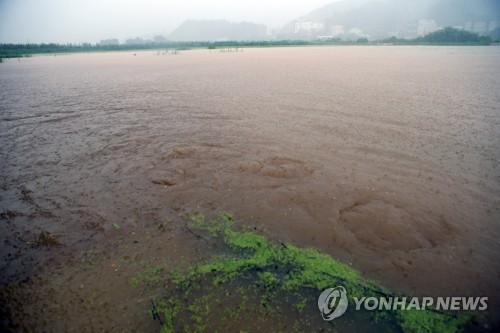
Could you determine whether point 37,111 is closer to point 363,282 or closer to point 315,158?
point 315,158

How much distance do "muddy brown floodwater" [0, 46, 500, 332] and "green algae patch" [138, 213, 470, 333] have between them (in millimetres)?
369

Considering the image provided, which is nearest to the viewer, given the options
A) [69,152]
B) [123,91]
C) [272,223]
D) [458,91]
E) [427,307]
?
[427,307]

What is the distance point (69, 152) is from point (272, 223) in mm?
8757

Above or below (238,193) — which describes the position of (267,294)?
below

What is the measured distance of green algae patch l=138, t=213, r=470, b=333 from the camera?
15.4 feet

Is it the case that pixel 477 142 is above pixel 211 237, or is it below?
above

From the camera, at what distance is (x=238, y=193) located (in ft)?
27.2

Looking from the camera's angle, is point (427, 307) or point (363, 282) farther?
point (363, 282)

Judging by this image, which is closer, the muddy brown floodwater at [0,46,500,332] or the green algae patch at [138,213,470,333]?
the green algae patch at [138,213,470,333]

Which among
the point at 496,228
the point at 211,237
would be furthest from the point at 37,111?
the point at 496,228

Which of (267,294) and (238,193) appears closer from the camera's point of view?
(267,294)

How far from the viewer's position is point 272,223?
23.3ft

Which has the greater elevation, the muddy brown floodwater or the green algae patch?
the muddy brown floodwater

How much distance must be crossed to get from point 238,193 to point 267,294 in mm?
3459
